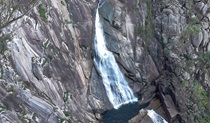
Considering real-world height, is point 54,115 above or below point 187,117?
above

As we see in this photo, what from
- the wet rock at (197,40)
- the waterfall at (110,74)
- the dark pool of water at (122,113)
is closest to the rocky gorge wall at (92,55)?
the wet rock at (197,40)

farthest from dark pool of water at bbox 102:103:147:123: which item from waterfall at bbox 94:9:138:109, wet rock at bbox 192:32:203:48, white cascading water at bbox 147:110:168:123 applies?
wet rock at bbox 192:32:203:48

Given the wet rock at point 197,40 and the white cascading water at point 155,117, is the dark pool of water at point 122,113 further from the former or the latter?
the wet rock at point 197,40

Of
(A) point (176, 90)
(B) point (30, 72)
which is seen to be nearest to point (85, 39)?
(B) point (30, 72)

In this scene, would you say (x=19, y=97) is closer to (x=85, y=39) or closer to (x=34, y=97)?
(x=34, y=97)

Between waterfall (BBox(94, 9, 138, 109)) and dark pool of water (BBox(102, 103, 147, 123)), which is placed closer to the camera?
dark pool of water (BBox(102, 103, 147, 123))

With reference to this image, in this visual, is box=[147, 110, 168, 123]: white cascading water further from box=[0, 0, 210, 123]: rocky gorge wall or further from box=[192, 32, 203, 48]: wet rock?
box=[192, 32, 203, 48]: wet rock
